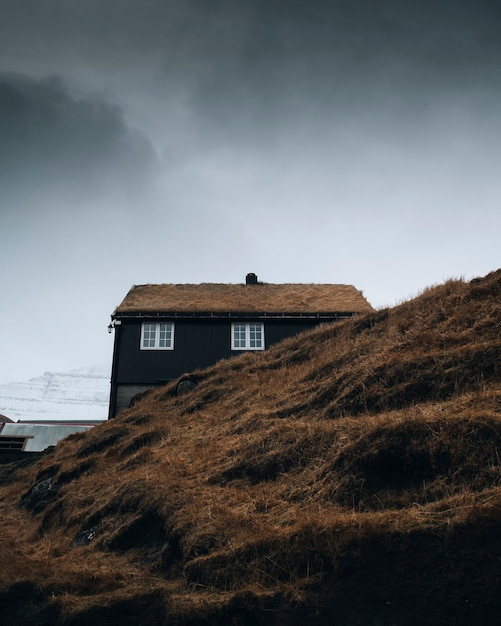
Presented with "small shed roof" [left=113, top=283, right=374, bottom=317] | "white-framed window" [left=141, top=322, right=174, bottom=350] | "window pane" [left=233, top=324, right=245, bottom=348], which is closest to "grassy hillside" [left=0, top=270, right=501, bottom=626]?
"white-framed window" [left=141, top=322, right=174, bottom=350]

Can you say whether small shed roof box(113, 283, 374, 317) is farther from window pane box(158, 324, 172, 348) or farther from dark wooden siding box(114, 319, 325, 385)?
window pane box(158, 324, 172, 348)

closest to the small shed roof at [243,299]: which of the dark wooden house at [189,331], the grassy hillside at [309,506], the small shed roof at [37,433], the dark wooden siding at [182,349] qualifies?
the dark wooden house at [189,331]

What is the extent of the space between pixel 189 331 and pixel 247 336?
3075 mm

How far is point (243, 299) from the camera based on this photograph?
32062mm

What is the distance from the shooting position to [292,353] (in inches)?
815

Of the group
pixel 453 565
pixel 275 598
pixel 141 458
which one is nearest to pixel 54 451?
pixel 141 458

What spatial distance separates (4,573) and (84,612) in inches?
83.7

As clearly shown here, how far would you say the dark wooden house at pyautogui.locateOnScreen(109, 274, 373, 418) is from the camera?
1137 inches

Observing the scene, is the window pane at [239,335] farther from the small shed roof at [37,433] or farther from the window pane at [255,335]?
the small shed roof at [37,433]

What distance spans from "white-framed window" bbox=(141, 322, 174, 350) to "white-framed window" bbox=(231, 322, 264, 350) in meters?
3.29

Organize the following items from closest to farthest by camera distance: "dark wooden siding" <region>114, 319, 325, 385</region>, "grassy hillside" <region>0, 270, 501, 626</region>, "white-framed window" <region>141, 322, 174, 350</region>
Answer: "grassy hillside" <region>0, 270, 501, 626</region>
"dark wooden siding" <region>114, 319, 325, 385</region>
"white-framed window" <region>141, 322, 174, 350</region>

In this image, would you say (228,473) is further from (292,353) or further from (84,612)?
(292,353)

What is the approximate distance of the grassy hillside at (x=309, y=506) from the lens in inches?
293

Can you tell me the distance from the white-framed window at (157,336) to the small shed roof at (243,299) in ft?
2.53
